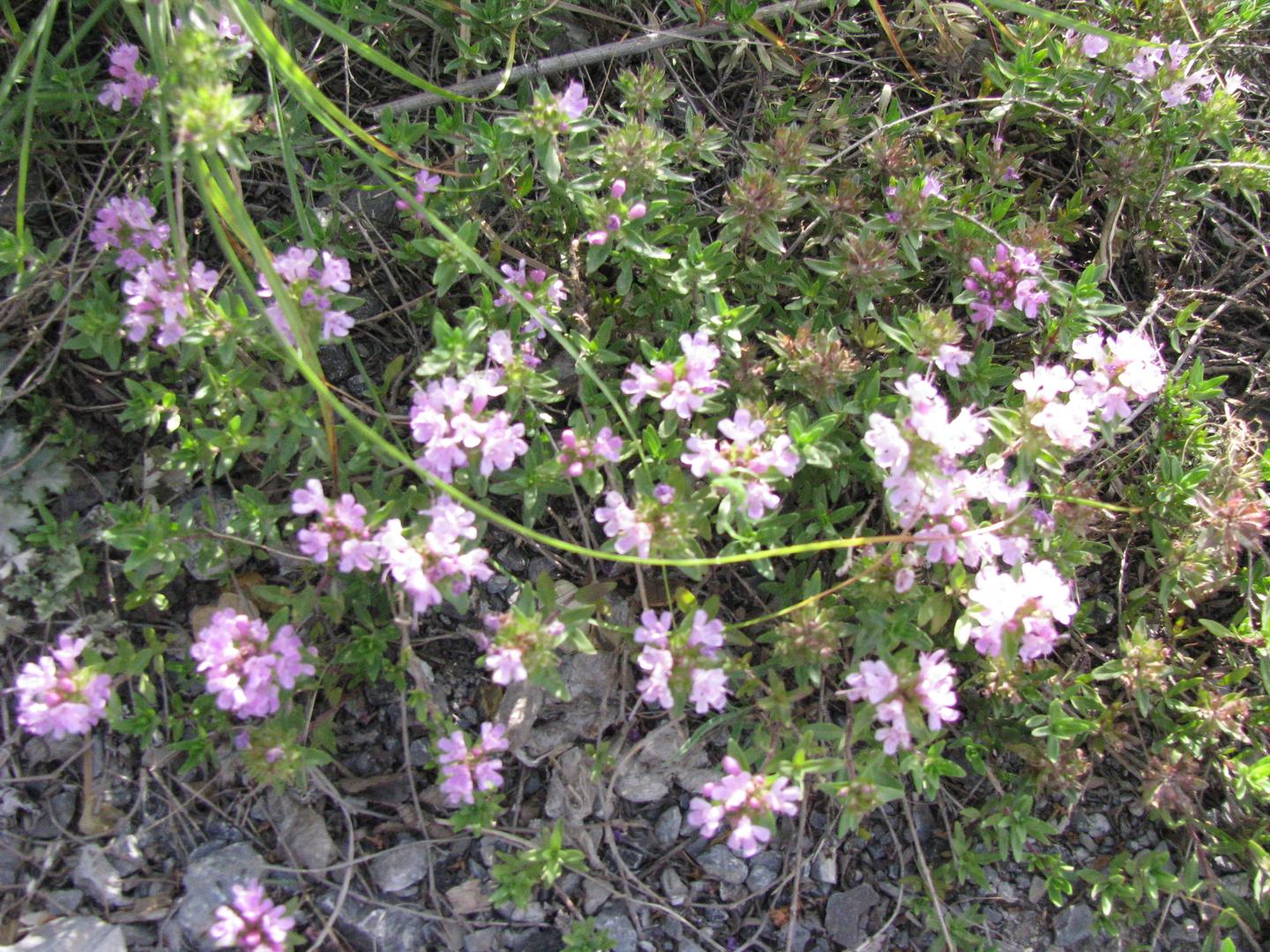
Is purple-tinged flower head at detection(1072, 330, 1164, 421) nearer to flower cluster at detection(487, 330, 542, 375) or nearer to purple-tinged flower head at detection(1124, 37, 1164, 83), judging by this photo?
purple-tinged flower head at detection(1124, 37, 1164, 83)

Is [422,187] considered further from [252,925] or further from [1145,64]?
[1145,64]

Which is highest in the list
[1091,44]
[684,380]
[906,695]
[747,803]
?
[1091,44]

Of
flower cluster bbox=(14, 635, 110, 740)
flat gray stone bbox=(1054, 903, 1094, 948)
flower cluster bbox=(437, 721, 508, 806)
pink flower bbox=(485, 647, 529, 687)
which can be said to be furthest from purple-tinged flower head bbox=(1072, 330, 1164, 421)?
flower cluster bbox=(14, 635, 110, 740)

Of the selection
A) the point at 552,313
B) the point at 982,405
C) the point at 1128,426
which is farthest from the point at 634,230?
the point at 1128,426

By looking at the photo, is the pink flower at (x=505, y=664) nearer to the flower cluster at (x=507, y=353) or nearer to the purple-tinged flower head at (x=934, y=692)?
the flower cluster at (x=507, y=353)

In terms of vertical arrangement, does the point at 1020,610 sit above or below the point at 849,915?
above

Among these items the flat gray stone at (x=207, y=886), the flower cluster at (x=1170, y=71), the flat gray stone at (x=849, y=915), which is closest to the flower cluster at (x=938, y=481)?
the flat gray stone at (x=849, y=915)

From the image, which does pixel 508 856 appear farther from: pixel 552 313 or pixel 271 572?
pixel 552 313

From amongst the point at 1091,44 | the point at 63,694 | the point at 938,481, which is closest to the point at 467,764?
the point at 63,694
